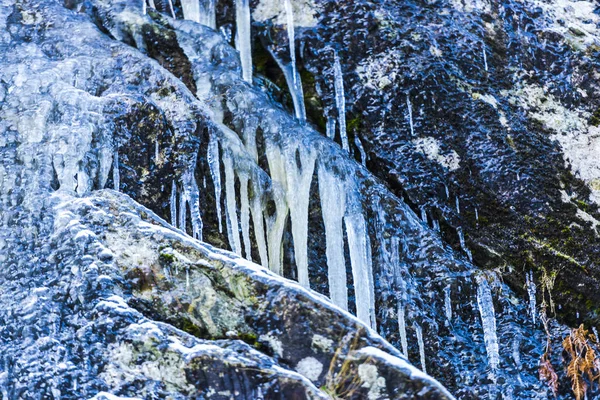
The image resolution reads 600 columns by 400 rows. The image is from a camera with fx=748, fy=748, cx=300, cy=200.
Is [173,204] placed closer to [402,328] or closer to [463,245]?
[402,328]

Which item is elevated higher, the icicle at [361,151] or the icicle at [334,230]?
the icicle at [361,151]

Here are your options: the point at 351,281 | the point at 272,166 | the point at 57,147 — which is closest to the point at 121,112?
the point at 57,147

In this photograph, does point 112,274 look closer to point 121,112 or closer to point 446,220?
point 121,112

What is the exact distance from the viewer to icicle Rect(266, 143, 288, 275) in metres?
5.48

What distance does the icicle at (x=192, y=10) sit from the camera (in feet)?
22.4

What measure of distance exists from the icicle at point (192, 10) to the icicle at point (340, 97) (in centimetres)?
137

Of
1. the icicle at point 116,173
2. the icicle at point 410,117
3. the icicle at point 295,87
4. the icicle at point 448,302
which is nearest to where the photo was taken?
the icicle at point 116,173

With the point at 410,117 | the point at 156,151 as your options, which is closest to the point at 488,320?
the point at 410,117

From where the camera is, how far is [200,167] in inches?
215

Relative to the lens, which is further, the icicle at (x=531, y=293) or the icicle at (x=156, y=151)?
the icicle at (x=531, y=293)

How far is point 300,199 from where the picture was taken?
5.57 meters

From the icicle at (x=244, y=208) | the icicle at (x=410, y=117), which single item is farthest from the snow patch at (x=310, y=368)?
the icicle at (x=410, y=117)

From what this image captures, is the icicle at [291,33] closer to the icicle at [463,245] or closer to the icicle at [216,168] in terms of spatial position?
the icicle at [216,168]

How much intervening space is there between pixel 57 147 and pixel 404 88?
2.82 meters
